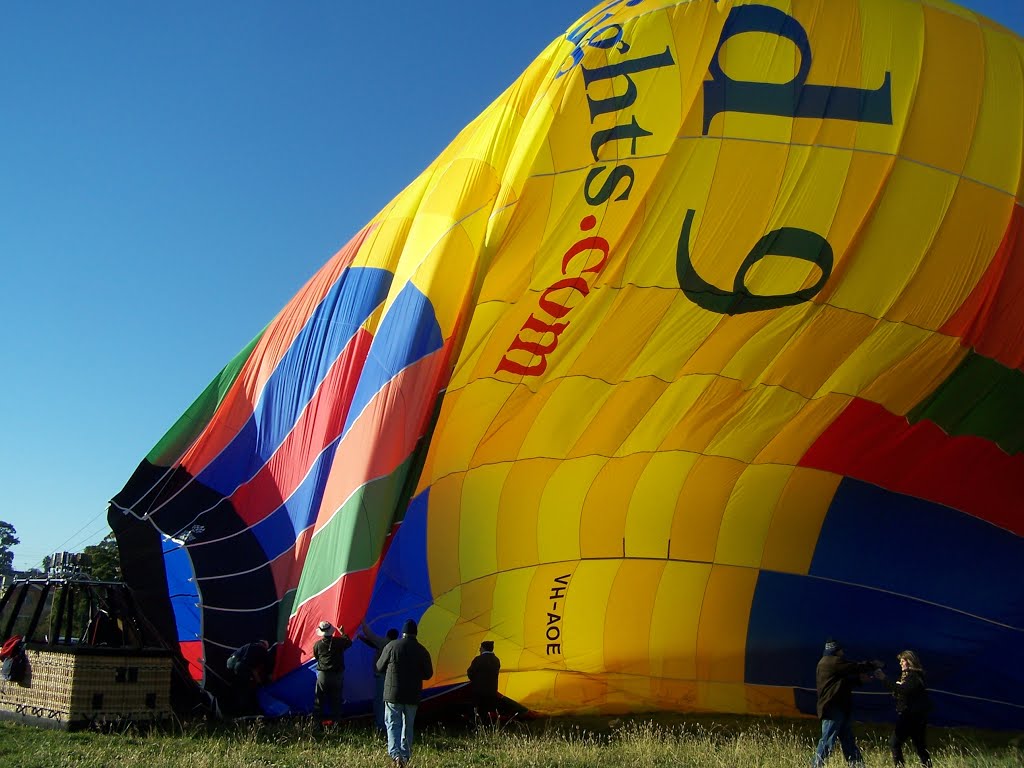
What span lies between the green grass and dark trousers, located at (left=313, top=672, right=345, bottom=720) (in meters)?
0.16

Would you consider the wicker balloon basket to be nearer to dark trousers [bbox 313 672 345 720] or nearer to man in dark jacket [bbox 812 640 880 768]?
dark trousers [bbox 313 672 345 720]

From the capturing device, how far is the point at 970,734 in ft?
26.7

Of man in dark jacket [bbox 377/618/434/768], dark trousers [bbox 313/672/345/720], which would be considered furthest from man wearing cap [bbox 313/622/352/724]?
man in dark jacket [bbox 377/618/434/768]

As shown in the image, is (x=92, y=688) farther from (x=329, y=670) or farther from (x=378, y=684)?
(x=378, y=684)

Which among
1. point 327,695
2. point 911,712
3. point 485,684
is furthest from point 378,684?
point 911,712

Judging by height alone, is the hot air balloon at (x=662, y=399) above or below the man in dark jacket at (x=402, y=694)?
above

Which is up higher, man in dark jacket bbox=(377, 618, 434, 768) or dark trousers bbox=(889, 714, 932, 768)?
man in dark jacket bbox=(377, 618, 434, 768)

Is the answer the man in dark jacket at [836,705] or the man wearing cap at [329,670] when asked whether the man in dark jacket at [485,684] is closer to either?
the man wearing cap at [329,670]

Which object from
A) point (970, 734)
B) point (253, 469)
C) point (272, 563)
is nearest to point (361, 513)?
point (272, 563)

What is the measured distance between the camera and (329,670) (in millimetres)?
7121

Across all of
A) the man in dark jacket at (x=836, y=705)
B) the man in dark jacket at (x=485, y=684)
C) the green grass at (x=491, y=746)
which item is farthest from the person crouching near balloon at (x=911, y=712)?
the man in dark jacket at (x=485, y=684)

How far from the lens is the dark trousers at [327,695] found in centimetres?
718

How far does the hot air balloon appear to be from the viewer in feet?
24.9

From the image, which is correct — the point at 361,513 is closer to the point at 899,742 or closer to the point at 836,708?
the point at 836,708
